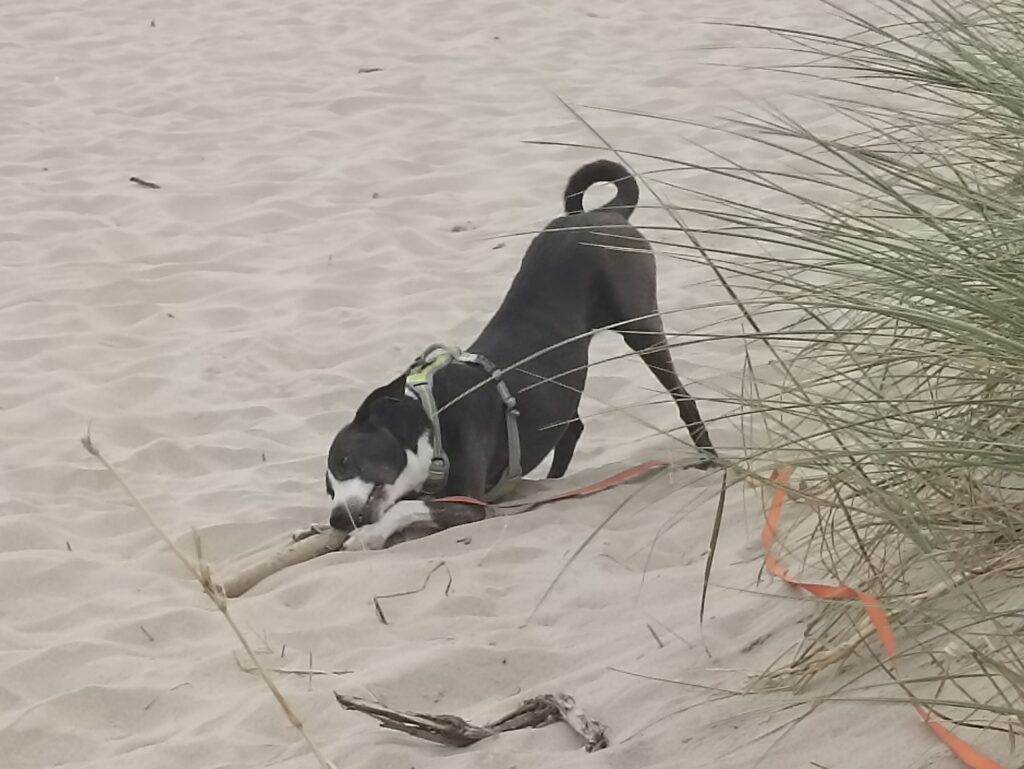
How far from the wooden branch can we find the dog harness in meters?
1.46

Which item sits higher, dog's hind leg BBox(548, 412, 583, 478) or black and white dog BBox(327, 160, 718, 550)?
black and white dog BBox(327, 160, 718, 550)

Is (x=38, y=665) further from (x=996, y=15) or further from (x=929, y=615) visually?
(x=996, y=15)

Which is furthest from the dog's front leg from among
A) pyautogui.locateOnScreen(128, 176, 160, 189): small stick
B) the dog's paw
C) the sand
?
pyautogui.locateOnScreen(128, 176, 160, 189): small stick

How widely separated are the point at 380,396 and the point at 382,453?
168 mm

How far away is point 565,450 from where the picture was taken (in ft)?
13.7

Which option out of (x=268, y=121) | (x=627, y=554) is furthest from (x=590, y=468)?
(x=268, y=121)

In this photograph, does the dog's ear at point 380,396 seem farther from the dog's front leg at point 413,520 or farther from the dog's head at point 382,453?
the dog's front leg at point 413,520

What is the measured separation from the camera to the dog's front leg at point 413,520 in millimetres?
3559

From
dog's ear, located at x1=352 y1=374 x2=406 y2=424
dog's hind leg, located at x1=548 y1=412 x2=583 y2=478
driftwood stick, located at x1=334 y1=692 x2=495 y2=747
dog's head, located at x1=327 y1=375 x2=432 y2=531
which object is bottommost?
dog's hind leg, located at x1=548 y1=412 x2=583 y2=478

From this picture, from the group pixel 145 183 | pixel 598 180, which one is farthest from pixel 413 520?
pixel 145 183

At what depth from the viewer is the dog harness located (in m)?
3.78

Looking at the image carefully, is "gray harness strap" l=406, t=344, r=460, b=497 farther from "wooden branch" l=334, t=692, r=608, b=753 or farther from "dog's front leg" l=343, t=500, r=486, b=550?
"wooden branch" l=334, t=692, r=608, b=753

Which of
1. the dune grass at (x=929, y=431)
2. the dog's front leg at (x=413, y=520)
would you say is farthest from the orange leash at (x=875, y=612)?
the dog's front leg at (x=413, y=520)

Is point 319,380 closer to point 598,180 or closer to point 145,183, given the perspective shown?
point 598,180
